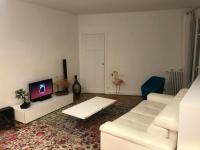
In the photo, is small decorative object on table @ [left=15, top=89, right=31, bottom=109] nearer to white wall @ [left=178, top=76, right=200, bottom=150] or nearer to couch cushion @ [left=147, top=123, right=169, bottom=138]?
couch cushion @ [left=147, top=123, right=169, bottom=138]

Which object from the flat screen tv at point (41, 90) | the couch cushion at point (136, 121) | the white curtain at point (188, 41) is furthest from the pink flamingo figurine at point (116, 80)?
the couch cushion at point (136, 121)

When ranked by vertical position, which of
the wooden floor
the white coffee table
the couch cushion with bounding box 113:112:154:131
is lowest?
the wooden floor

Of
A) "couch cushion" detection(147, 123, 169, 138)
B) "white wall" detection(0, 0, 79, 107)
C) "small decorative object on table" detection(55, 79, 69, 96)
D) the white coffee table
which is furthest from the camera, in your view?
"small decorative object on table" detection(55, 79, 69, 96)

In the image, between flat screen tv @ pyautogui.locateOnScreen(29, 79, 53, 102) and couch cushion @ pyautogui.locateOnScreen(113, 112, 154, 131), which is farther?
flat screen tv @ pyautogui.locateOnScreen(29, 79, 53, 102)

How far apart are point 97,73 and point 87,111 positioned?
238 centimetres

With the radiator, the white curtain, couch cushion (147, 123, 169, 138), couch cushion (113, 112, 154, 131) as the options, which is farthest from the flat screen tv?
the white curtain

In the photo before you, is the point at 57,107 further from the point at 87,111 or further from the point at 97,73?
the point at 97,73

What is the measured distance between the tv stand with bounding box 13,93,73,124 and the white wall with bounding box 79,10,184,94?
5.40ft

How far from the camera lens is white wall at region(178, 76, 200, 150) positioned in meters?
1.71

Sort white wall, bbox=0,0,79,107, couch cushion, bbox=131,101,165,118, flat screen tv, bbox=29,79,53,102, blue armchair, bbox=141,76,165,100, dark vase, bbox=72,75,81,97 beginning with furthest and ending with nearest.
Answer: dark vase, bbox=72,75,81,97 < blue armchair, bbox=141,76,165,100 < flat screen tv, bbox=29,79,53,102 < white wall, bbox=0,0,79,107 < couch cushion, bbox=131,101,165,118

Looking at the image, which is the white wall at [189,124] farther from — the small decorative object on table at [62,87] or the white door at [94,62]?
the white door at [94,62]

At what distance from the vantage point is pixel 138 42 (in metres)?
5.16

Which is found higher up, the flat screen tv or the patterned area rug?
the flat screen tv

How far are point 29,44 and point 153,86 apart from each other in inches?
121
